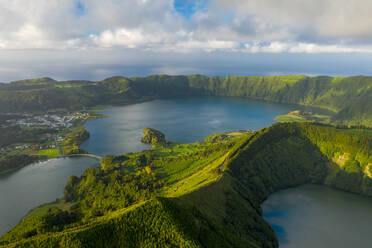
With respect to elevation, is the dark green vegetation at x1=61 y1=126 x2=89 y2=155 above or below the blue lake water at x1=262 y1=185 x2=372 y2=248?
above

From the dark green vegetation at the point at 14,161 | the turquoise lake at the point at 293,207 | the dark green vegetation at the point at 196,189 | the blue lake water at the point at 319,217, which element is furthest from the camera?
the dark green vegetation at the point at 14,161

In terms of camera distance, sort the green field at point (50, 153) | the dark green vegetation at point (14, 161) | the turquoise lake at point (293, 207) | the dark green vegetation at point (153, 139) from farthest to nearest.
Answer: the dark green vegetation at point (153, 139)
the green field at point (50, 153)
the dark green vegetation at point (14, 161)
the turquoise lake at point (293, 207)

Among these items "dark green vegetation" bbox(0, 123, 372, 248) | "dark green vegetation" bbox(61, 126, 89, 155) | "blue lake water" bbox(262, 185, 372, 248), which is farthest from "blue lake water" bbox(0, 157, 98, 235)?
"blue lake water" bbox(262, 185, 372, 248)

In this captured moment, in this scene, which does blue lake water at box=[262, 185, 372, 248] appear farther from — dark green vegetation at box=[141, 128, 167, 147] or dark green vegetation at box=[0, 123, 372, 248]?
dark green vegetation at box=[141, 128, 167, 147]

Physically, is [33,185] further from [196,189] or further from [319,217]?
[319,217]

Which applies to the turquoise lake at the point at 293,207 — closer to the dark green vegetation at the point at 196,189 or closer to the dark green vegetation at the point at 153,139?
the dark green vegetation at the point at 196,189

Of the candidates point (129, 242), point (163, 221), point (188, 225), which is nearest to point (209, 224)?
point (188, 225)

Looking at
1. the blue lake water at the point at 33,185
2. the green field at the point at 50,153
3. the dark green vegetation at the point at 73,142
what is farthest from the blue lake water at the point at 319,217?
the green field at the point at 50,153

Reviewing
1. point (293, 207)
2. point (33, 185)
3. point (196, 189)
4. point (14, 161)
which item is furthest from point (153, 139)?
point (293, 207)
